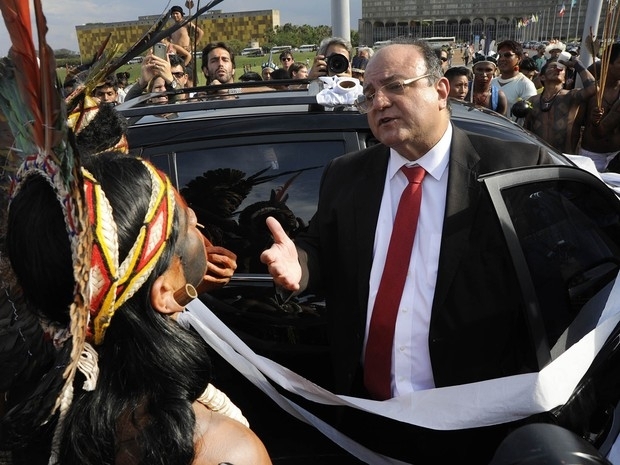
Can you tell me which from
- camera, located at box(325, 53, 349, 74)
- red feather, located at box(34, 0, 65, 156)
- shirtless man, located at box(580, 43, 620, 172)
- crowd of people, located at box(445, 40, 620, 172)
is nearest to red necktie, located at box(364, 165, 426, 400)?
red feather, located at box(34, 0, 65, 156)

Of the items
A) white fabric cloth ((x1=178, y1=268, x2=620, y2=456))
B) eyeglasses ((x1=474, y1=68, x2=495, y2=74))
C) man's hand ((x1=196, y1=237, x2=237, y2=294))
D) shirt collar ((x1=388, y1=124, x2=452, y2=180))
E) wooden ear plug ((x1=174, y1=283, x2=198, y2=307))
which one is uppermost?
shirt collar ((x1=388, y1=124, x2=452, y2=180))

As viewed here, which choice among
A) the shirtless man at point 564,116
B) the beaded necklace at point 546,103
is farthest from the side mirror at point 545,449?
the beaded necklace at point 546,103

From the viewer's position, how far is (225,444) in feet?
3.77

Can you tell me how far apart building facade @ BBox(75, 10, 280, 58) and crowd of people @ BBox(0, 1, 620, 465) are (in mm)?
140

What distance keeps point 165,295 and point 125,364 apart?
0.54 feet

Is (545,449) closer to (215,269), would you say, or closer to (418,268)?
(215,269)

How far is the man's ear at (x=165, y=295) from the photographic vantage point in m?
1.21

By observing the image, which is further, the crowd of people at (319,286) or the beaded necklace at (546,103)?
the beaded necklace at (546,103)

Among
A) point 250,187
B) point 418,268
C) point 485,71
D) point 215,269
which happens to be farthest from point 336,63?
point 215,269

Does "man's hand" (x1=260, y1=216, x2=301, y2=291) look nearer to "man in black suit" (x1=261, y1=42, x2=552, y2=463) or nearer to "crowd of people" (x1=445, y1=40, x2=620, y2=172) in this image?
"man in black suit" (x1=261, y1=42, x2=552, y2=463)

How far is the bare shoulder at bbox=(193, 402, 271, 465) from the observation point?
1129 millimetres

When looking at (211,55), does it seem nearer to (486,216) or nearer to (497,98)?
(497,98)

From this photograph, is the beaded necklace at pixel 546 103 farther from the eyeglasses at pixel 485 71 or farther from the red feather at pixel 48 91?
the red feather at pixel 48 91

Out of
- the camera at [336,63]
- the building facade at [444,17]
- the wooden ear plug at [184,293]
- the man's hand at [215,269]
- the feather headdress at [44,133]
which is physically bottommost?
the building facade at [444,17]
